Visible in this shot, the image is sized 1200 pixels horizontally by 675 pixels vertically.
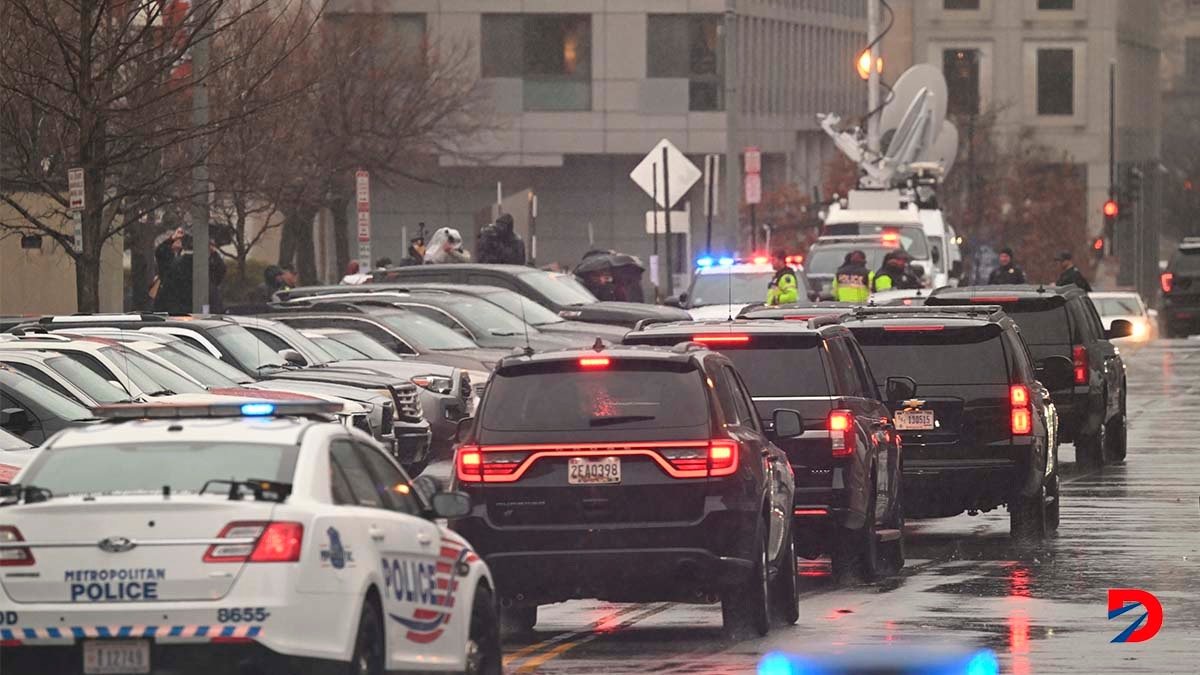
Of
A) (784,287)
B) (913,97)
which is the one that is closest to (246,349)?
(784,287)

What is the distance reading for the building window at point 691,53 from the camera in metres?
83.5

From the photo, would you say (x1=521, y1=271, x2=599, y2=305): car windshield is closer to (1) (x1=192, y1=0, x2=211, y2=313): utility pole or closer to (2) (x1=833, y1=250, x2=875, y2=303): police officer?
(2) (x1=833, y1=250, x2=875, y2=303): police officer

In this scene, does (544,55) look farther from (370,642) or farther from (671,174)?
(370,642)

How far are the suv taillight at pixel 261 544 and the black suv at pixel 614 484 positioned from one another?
4188 mm

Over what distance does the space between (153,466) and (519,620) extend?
508 cm

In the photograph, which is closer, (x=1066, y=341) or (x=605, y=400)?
(x=605, y=400)

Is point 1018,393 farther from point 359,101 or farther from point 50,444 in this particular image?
point 359,101

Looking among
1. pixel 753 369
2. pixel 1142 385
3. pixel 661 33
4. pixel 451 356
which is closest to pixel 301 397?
pixel 753 369

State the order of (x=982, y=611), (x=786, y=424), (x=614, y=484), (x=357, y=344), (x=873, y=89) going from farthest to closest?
1. (x=873, y=89)
2. (x=357, y=344)
3. (x=786, y=424)
4. (x=982, y=611)
5. (x=614, y=484)

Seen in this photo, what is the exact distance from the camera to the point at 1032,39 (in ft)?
402

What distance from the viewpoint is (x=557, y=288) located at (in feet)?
119

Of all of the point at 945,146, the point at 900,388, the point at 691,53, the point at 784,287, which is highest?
the point at 691,53

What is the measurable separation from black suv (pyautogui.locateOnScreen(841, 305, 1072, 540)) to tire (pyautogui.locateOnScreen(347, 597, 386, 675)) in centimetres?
1014

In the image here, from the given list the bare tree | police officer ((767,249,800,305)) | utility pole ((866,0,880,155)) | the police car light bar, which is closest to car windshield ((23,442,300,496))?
the police car light bar
